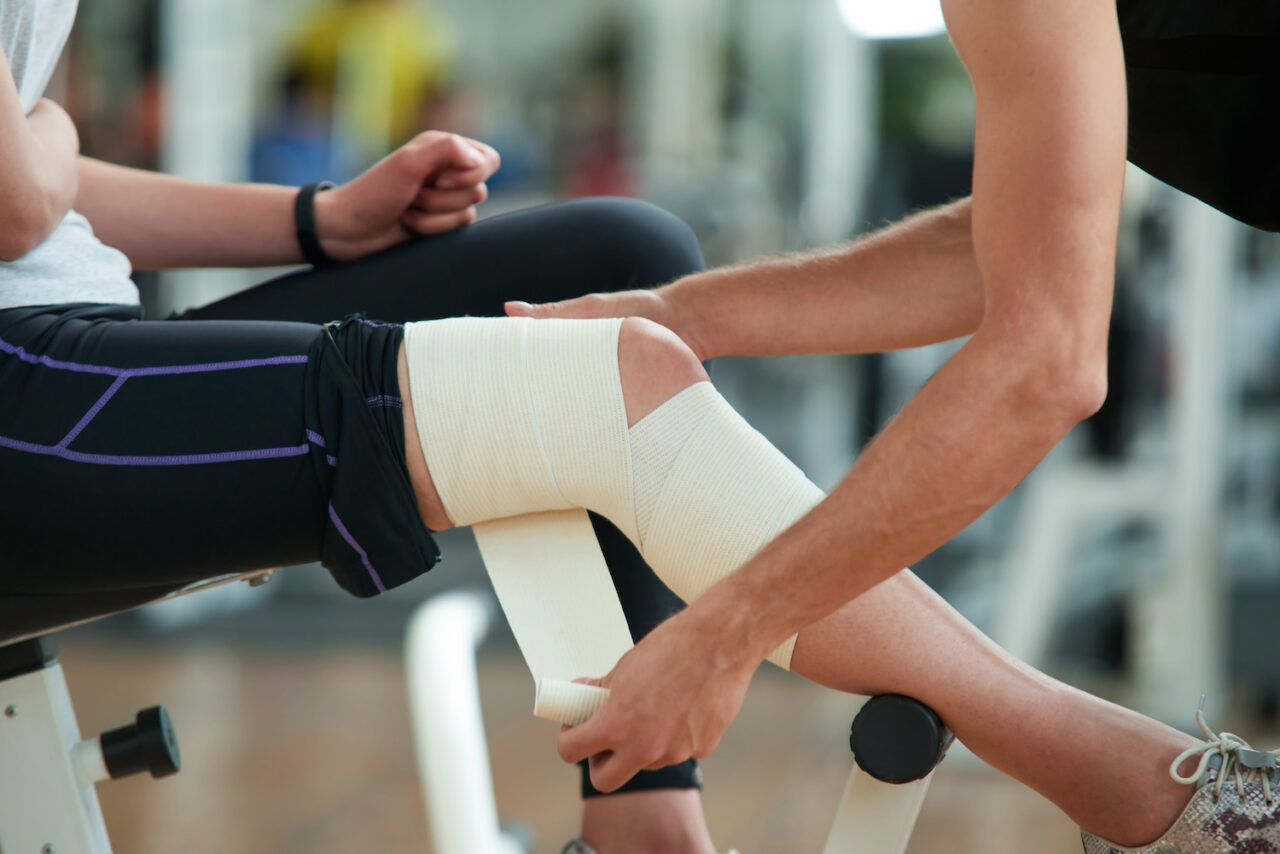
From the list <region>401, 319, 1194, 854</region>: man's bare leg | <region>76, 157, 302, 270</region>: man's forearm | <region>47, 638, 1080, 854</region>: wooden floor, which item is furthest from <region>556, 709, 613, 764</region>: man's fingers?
<region>47, 638, 1080, 854</region>: wooden floor

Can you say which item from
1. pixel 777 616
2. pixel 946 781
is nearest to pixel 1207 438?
pixel 946 781

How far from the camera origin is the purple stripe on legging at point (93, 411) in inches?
23.9

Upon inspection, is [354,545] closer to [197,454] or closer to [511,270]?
[197,454]

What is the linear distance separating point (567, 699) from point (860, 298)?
0.38m

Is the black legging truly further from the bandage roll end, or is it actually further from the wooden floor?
the wooden floor

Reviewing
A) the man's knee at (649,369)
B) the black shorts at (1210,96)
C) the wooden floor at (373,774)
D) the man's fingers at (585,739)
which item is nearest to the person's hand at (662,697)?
the man's fingers at (585,739)

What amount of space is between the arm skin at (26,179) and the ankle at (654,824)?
1.58 ft

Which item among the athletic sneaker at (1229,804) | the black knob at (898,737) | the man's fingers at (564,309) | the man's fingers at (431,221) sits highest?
the man's fingers at (431,221)

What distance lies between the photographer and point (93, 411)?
611 mm

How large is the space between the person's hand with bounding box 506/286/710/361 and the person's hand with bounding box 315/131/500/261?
0.11 metres

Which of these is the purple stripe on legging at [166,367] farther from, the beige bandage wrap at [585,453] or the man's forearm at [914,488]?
the man's forearm at [914,488]

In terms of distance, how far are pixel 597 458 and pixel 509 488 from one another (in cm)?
5

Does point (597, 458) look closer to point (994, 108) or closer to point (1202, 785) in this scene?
point (994, 108)

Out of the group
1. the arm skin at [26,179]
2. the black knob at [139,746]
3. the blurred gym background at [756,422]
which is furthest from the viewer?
the blurred gym background at [756,422]
